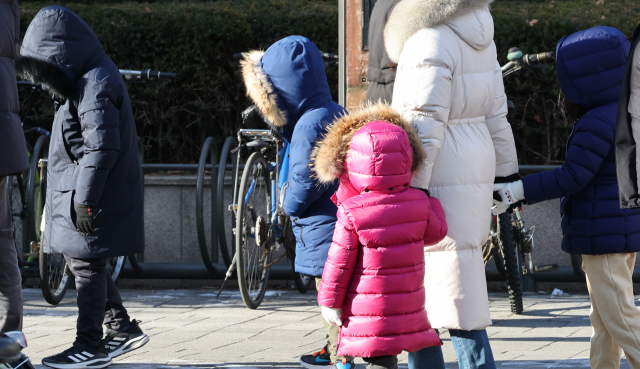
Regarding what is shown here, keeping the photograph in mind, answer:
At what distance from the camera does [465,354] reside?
351 centimetres

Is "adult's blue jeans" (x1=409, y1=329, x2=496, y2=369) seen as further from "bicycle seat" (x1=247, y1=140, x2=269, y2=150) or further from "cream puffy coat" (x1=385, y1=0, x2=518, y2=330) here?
"bicycle seat" (x1=247, y1=140, x2=269, y2=150)

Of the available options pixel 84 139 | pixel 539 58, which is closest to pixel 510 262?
pixel 539 58

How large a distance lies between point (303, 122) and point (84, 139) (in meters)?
1.21

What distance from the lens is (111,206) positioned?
15.3ft

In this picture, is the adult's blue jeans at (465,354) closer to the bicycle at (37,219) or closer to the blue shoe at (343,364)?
the blue shoe at (343,364)

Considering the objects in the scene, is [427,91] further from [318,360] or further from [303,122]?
[318,360]

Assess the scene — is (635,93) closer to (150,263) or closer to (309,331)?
(309,331)

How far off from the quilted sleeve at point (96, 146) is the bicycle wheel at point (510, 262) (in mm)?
2959

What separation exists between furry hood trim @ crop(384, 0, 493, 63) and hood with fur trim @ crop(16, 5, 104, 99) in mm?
1909

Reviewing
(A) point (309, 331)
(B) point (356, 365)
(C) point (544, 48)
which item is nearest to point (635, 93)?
(B) point (356, 365)

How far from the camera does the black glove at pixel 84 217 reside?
4.53 meters

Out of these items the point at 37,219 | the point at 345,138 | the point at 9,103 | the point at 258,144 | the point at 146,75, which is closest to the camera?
the point at 345,138

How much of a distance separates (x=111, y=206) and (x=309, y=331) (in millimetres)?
1653

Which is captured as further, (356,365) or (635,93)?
(356,365)
